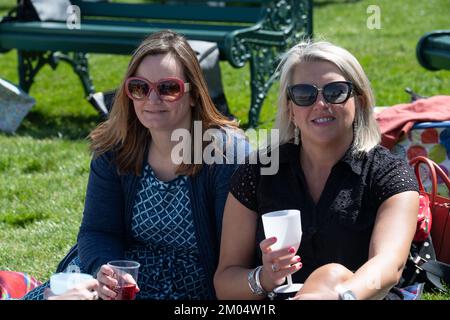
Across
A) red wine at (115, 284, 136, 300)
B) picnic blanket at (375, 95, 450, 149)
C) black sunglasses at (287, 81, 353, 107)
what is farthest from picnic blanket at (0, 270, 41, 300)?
picnic blanket at (375, 95, 450, 149)

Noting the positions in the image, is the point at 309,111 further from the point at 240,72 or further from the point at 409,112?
the point at 240,72

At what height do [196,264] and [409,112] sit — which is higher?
[409,112]

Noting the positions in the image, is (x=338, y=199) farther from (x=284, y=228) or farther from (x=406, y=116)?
(x=406, y=116)

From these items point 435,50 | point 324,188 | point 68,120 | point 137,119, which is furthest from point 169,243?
point 68,120

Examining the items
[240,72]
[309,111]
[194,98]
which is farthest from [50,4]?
[309,111]

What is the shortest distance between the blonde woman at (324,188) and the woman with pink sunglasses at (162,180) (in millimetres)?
280

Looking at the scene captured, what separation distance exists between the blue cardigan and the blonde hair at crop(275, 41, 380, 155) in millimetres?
395

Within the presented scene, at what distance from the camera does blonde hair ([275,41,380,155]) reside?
333cm

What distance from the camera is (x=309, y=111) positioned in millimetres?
3303

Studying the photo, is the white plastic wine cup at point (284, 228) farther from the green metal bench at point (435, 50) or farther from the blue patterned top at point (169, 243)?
the green metal bench at point (435, 50)

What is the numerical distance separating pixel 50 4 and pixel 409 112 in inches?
183
